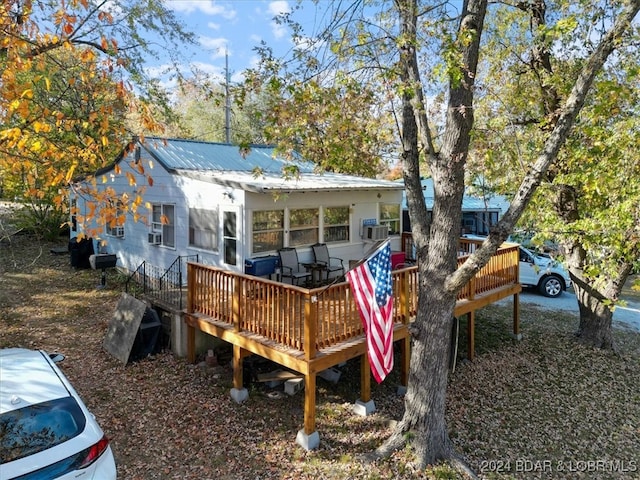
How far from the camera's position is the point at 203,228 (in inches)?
416

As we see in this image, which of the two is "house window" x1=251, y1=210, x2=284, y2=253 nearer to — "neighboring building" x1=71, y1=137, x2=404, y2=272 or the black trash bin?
"neighboring building" x1=71, y1=137, x2=404, y2=272

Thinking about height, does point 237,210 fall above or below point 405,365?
above

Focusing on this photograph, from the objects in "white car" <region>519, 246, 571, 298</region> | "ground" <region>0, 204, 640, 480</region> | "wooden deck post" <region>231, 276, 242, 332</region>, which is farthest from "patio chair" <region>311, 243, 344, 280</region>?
"white car" <region>519, 246, 571, 298</region>

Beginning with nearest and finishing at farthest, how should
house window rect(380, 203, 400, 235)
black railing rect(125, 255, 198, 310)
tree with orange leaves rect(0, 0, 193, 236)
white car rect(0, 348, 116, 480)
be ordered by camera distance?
white car rect(0, 348, 116, 480) → tree with orange leaves rect(0, 0, 193, 236) → black railing rect(125, 255, 198, 310) → house window rect(380, 203, 400, 235)

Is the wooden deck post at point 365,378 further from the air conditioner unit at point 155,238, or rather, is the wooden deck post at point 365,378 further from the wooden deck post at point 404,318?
the air conditioner unit at point 155,238

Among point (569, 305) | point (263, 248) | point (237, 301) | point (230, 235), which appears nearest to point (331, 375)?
point (237, 301)

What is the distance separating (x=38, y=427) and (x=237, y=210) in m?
6.09

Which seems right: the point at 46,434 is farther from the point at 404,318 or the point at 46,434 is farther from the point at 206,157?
the point at 206,157

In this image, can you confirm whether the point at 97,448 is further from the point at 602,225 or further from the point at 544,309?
the point at 544,309

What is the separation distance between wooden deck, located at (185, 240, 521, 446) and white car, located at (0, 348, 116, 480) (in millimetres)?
2714

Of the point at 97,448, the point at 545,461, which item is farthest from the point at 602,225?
the point at 97,448

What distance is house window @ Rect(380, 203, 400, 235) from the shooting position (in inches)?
514

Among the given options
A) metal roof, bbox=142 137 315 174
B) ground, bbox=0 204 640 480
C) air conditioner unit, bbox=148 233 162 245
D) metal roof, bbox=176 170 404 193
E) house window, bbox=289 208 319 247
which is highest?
metal roof, bbox=142 137 315 174

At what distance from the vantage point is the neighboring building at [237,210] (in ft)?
31.8
